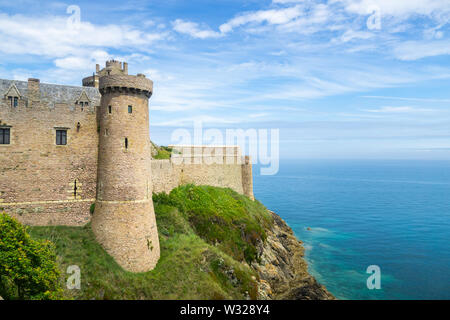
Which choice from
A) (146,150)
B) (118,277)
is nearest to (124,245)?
(118,277)

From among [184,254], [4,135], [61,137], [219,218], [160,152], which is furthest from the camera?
[160,152]

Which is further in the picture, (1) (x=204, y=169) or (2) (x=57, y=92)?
(1) (x=204, y=169)

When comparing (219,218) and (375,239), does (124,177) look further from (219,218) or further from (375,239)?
(375,239)

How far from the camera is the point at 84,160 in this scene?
26.8 metres

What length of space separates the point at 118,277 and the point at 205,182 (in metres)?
25.1

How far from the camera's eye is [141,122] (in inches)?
1047

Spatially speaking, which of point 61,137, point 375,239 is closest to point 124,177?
point 61,137

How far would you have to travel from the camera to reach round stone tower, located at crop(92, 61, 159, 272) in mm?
25172

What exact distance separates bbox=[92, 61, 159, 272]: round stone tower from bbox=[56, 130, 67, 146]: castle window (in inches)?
111

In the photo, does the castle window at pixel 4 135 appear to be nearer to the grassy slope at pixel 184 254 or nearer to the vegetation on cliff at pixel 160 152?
the grassy slope at pixel 184 254

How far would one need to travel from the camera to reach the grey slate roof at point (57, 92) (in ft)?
82.4

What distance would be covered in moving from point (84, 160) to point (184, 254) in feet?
39.1

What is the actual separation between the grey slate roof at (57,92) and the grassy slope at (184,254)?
1057 cm
